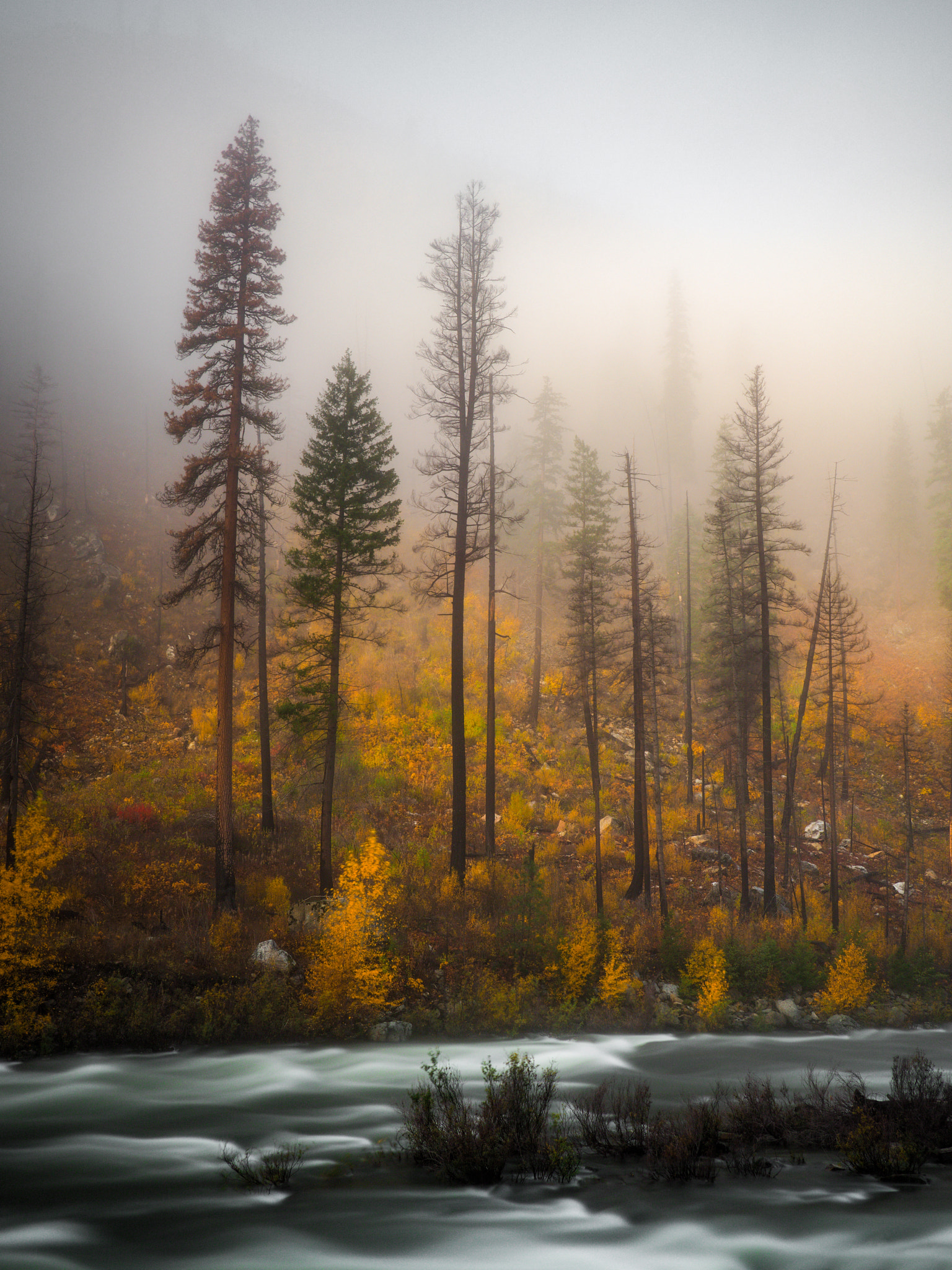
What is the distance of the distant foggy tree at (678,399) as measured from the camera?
229ft

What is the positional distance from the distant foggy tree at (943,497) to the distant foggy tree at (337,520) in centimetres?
3824

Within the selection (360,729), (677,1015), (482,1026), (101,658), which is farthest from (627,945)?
(101,658)

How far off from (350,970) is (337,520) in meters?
12.0

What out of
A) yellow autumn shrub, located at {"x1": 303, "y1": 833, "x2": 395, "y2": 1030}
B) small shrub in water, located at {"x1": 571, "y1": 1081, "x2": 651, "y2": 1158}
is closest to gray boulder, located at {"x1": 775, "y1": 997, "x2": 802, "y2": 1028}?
small shrub in water, located at {"x1": 571, "y1": 1081, "x2": 651, "y2": 1158}

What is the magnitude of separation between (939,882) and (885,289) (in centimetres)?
14080

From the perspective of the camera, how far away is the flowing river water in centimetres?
580

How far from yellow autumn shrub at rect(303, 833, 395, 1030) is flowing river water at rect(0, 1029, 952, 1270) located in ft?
7.09

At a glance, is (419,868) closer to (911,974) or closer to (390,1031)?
(390,1031)

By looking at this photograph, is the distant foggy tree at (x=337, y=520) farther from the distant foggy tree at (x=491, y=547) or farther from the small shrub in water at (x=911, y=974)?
the small shrub in water at (x=911, y=974)

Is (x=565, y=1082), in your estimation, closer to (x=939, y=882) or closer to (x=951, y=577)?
(x=939, y=882)

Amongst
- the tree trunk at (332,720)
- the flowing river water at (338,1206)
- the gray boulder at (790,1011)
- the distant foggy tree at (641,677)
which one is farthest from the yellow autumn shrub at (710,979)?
the tree trunk at (332,720)

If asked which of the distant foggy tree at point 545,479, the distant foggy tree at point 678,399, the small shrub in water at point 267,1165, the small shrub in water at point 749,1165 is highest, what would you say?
the distant foggy tree at point 678,399

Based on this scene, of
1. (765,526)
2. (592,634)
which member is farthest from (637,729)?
(765,526)

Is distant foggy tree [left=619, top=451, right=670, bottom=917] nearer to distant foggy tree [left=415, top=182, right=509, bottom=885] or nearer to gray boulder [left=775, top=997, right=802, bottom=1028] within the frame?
gray boulder [left=775, top=997, right=802, bottom=1028]
